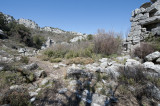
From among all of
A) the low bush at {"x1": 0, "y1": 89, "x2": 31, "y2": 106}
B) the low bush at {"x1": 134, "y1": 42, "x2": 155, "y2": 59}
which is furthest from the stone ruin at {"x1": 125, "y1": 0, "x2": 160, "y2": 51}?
the low bush at {"x1": 0, "y1": 89, "x2": 31, "y2": 106}

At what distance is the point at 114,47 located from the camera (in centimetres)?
415

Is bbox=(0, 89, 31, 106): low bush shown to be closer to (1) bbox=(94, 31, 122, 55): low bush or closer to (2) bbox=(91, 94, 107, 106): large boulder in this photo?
(2) bbox=(91, 94, 107, 106): large boulder

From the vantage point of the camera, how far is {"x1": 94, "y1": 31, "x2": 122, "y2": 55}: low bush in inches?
160

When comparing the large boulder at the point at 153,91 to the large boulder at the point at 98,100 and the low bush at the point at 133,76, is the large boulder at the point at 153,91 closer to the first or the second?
the low bush at the point at 133,76

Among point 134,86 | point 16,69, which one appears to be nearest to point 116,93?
point 134,86

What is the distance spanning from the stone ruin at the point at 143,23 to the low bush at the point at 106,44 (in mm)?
883

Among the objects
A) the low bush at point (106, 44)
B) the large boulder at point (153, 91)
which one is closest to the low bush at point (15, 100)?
the large boulder at point (153, 91)

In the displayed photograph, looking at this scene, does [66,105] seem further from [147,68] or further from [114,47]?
[114,47]

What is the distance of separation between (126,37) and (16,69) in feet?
18.8

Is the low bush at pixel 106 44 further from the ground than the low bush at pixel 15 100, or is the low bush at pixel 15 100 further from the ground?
the low bush at pixel 106 44

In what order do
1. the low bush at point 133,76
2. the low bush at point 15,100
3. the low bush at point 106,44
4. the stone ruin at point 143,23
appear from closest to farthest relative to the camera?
the low bush at point 15,100, the low bush at point 133,76, the stone ruin at point 143,23, the low bush at point 106,44

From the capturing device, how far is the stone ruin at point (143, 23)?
3887mm

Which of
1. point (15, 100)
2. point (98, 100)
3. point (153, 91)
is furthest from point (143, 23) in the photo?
point (15, 100)

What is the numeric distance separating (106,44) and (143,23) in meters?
2.52
